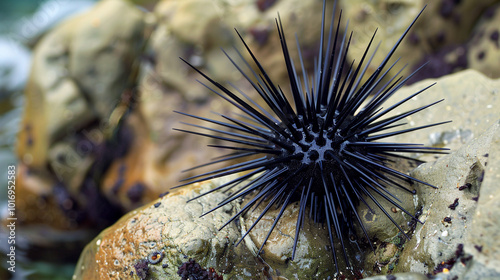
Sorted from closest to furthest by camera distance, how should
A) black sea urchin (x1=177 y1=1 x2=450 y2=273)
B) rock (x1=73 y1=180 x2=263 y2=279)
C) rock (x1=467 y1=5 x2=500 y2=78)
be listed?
1. black sea urchin (x1=177 y1=1 x2=450 y2=273)
2. rock (x1=73 y1=180 x2=263 y2=279)
3. rock (x1=467 y1=5 x2=500 y2=78)

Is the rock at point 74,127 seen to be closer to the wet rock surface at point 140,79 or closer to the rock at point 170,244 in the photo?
the wet rock surface at point 140,79

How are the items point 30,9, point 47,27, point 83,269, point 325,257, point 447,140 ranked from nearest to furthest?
1. point 325,257
2. point 83,269
3. point 447,140
4. point 47,27
5. point 30,9

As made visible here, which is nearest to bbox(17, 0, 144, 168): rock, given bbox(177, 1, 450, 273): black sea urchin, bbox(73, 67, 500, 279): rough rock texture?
bbox(73, 67, 500, 279): rough rock texture

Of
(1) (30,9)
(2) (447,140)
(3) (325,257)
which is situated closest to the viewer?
(3) (325,257)

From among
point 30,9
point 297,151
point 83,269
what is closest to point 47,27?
point 30,9

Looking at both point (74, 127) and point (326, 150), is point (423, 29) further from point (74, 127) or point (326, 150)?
point (74, 127)

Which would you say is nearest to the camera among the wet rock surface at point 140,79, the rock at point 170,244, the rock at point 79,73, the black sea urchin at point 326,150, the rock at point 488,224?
the rock at point 488,224

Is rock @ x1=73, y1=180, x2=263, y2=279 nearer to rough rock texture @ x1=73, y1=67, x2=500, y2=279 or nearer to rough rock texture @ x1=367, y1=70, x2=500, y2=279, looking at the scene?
rough rock texture @ x1=73, y1=67, x2=500, y2=279

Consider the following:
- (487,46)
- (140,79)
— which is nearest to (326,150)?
(487,46)

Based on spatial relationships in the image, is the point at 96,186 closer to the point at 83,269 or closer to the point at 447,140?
the point at 83,269

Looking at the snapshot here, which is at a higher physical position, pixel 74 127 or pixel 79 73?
pixel 79 73

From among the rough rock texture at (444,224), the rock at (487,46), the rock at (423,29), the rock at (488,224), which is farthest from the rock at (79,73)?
the rock at (488,224)
